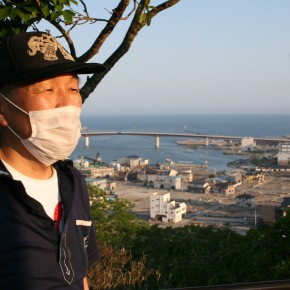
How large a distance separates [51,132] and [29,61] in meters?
0.12

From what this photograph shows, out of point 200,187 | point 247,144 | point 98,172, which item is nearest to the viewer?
point 200,187

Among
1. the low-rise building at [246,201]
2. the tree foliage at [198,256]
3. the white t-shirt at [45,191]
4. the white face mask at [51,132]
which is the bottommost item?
the low-rise building at [246,201]

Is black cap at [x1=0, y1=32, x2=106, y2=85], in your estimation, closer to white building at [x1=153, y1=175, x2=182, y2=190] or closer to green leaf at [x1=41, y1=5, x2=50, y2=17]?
green leaf at [x1=41, y1=5, x2=50, y2=17]

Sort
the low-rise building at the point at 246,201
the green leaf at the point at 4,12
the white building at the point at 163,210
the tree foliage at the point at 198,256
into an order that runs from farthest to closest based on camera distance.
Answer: the low-rise building at the point at 246,201, the white building at the point at 163,210, the tree foliage at the point at 198,256, the green leaf at the point at 4,12

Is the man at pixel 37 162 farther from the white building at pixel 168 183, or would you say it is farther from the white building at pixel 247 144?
the white building at pixel 247 144

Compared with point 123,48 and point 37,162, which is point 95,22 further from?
point 37,162

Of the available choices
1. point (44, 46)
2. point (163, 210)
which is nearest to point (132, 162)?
point (163, 210)

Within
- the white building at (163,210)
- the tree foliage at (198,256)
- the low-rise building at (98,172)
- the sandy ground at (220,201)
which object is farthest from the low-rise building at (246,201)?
the tree foliage at (198,256)

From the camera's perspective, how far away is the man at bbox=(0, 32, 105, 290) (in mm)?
640

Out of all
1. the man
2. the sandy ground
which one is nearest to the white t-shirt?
the man

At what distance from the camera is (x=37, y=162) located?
2.34 feet

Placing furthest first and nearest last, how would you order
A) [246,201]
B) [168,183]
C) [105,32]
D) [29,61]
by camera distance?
[168,183] → [246,201] → [105,32] → [29,61]

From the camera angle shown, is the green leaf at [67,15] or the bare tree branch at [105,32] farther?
the bare tree branch at [105,32]

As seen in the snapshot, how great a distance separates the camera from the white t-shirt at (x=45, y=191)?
0.69 m
